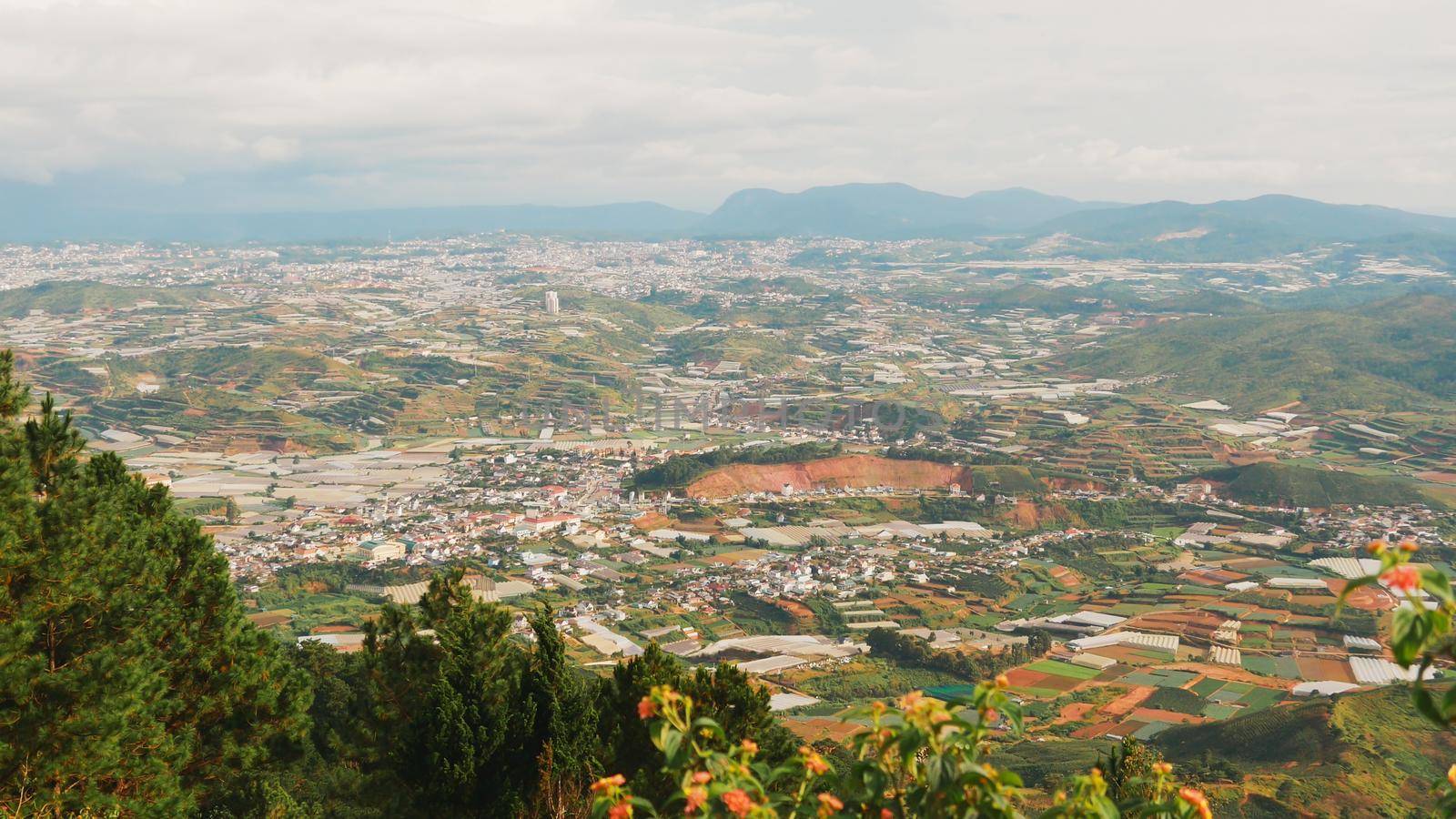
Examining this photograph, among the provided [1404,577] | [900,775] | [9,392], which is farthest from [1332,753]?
[9,392]

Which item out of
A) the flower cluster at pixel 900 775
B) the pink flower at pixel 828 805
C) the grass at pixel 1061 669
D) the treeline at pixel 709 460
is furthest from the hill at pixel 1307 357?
the pink flower at pixel 828 805

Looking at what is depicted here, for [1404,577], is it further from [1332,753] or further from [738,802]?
[1332,753]

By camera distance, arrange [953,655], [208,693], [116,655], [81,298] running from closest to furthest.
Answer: [116,655], [208,693], [953,655], [81,298]

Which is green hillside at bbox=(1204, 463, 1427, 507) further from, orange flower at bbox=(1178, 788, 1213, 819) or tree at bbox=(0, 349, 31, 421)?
orange flower at bbox=(1178, 788, 1213, 819)

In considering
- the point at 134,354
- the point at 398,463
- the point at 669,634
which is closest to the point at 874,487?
the point at 669,634

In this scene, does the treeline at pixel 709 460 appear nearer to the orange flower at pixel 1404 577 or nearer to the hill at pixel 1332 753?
the hill at pixel 1332 753

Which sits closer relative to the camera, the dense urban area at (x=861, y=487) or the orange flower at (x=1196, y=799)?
the orange flower at (x=1196, y=799)
